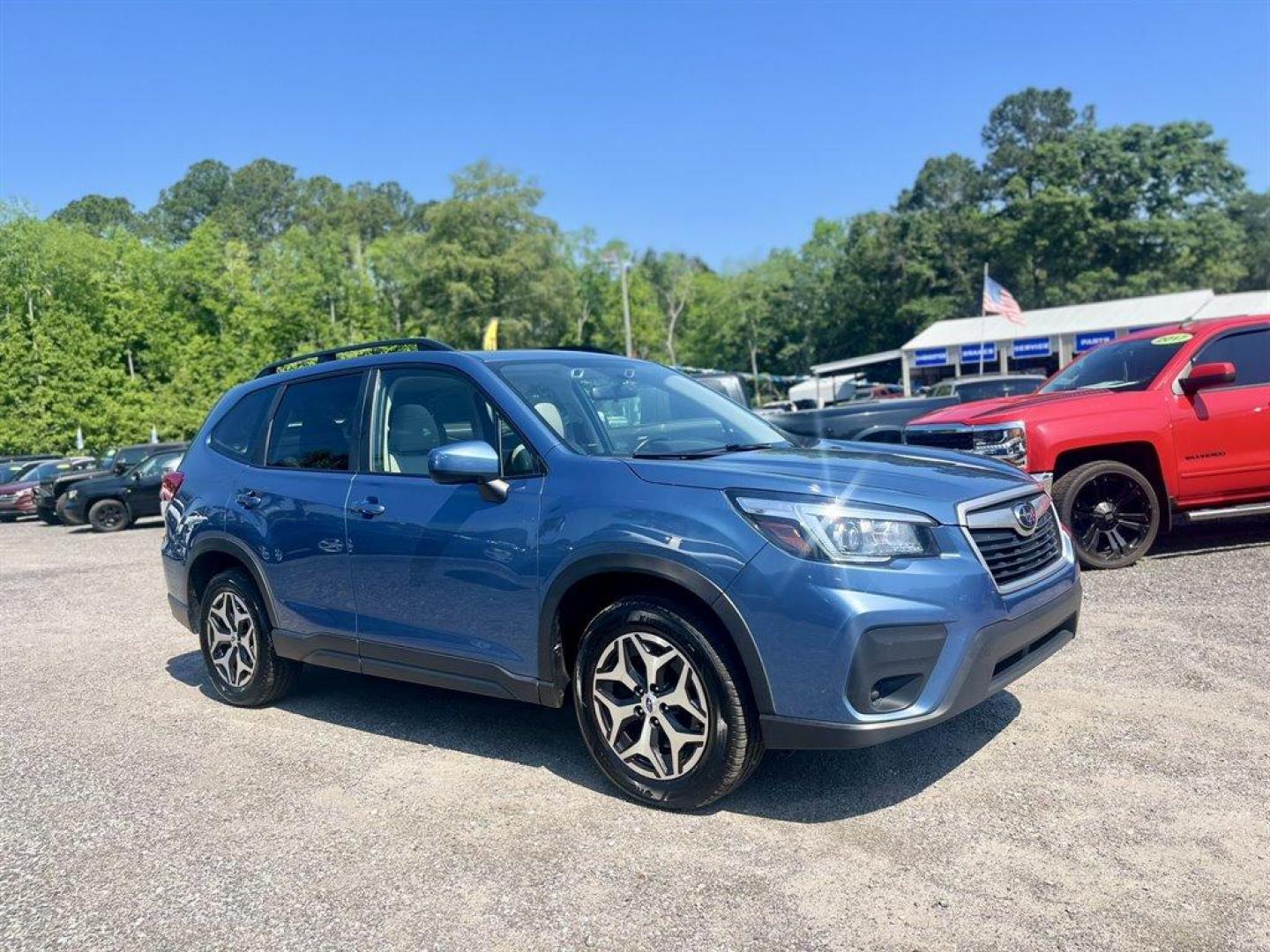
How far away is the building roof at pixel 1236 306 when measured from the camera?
121 feet

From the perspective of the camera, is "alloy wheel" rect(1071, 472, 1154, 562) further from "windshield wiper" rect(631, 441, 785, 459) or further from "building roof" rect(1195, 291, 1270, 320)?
"building roof" rect(1195, 291, 1270, 320)

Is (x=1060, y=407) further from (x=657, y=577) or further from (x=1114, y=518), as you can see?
(x=657, y=577)

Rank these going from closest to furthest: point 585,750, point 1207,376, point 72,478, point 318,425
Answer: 1. point 585,750
2. point 318,425
3. point 1207,376
4. point 72,478

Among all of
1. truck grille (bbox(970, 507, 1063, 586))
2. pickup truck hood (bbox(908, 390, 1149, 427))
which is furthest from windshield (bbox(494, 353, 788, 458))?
pickup truck hood (bbox(908, 390, 1149, 427))

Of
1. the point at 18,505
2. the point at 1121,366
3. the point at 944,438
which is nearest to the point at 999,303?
the point at 1121,366

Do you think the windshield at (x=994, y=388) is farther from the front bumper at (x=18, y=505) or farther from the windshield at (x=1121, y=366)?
the front bumper at (x=18, y=505)

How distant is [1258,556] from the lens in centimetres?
764

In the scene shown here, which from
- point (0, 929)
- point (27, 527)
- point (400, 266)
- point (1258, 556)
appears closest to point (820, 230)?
point (400, 266)

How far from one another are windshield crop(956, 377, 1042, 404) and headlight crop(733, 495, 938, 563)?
1518 centimetres

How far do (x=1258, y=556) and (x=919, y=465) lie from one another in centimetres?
509

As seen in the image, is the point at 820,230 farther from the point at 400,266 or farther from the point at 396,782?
the point at 396,782

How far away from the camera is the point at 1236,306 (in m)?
38.8

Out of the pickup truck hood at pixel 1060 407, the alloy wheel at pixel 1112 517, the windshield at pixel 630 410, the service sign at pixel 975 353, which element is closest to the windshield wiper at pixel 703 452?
the windshield at pixel 630 410

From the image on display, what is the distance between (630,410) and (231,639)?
2.73 m
